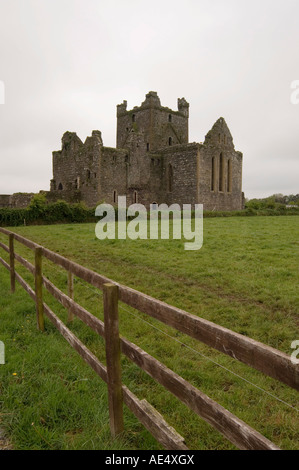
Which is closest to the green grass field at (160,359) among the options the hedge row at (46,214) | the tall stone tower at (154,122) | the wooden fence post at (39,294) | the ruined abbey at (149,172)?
the wooden fence post at (39,294)

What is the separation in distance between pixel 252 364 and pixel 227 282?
667 cm

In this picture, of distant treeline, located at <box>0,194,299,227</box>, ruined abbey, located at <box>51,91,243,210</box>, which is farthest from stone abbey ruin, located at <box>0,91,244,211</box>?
distant treeline, located at <box>0,194,299,227</box>

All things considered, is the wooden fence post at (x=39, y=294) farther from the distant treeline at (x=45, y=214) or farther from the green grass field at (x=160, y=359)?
the distant treeline at (x=45, y=214)

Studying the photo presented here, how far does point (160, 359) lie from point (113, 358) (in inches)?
77.4

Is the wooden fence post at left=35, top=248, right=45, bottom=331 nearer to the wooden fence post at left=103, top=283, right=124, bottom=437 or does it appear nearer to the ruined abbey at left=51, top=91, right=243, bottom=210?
the wooden fence post at left=103, top=283, right=124, bottom=437

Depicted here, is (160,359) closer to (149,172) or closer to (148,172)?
(148,172)

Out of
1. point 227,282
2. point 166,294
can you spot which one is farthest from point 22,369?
point 227,282

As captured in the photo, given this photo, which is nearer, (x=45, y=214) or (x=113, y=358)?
(x=113, y=358)

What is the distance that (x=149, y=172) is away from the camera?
3881 centimetres

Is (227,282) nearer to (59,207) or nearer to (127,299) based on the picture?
(127,299)

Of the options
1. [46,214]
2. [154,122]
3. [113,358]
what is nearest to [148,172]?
[154,122]

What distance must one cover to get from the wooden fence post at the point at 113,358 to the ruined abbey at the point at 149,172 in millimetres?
32268

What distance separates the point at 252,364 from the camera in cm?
189

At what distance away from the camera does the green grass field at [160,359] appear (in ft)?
10.4
